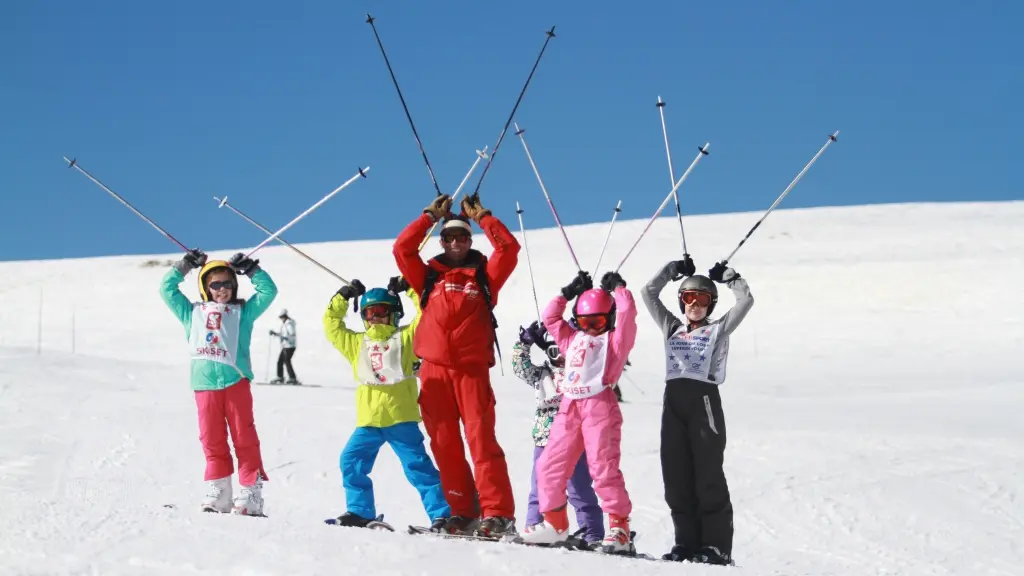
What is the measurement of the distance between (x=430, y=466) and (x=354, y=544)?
217cm

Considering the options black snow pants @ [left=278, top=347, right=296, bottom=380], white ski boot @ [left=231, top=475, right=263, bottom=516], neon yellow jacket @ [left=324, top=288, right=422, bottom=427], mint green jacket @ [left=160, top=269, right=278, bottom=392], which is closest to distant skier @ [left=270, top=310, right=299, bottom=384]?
black snow pants @ [left=278, top=347, right=296, bottom=380]

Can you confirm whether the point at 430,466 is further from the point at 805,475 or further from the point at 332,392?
the point at 332,392

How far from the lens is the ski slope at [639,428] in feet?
17.7

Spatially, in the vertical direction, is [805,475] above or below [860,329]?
below

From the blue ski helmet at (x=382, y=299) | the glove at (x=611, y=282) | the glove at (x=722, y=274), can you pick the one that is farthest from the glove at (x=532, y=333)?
the glove at (x=722, y=274)

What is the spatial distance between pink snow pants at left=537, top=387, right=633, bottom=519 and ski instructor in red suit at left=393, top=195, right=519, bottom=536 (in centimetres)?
26

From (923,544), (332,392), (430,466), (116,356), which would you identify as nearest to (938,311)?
(332,392)

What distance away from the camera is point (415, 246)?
6883 mm

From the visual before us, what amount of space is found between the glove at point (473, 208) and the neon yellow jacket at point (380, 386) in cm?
74

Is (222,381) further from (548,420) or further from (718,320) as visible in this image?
(718,320)

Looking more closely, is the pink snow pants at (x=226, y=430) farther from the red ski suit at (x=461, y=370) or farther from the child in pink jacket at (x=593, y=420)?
the child in pink jacket at (x=593, y=420)

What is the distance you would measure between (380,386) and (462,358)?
98 centimetres

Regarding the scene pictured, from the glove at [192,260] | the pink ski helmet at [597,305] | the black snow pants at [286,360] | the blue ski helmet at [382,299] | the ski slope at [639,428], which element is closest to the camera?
the ski slope at [639,428]

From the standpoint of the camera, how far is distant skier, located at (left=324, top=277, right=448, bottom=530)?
7.45 metres
